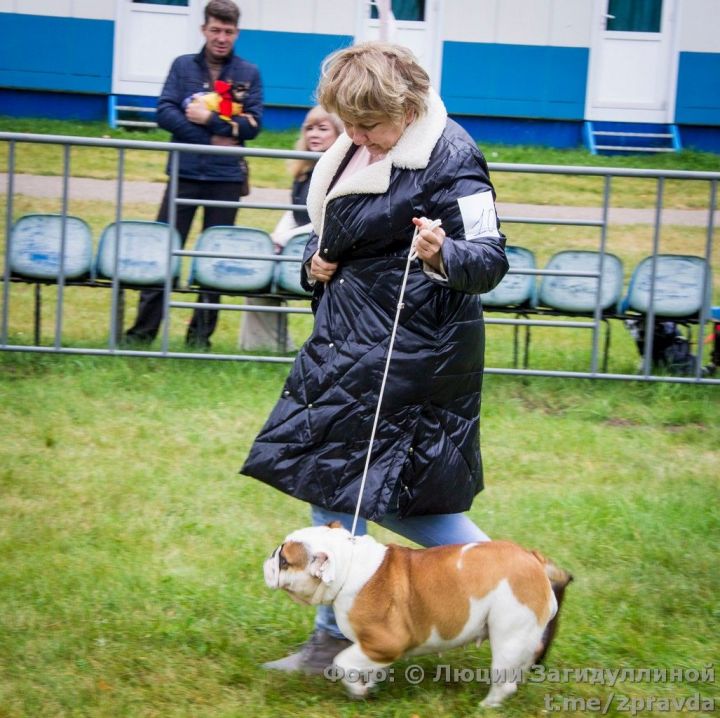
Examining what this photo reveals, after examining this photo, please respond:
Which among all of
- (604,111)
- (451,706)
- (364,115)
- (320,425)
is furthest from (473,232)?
(604,111)

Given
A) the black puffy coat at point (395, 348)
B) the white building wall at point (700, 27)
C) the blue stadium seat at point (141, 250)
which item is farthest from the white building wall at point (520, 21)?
the black puffy coat at point (395, 348)

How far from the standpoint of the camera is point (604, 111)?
17.5m

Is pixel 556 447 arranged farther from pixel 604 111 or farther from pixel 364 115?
pixel 604 111

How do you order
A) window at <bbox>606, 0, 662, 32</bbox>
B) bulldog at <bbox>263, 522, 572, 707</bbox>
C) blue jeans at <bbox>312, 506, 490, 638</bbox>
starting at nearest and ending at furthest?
bulldog at <bbox>263, 522, 572, 707</bbox> → blue jeans at <bbox>312, 506, 490, 638</bbox> → window at <bbox>606, 0, 662, 32</bbox>

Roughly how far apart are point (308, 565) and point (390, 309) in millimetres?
801

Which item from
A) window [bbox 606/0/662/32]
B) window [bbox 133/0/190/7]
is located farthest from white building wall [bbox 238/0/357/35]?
window [bbox 606/0/662/32]

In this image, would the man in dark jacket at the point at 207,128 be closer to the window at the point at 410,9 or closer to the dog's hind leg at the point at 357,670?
the dog's hind leg at the point at 357,670

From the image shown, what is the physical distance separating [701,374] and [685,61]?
10824 mm

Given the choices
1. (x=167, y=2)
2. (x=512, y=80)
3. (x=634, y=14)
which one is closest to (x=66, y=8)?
(x=167, y=2)

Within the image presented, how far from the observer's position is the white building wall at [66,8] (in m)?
16.9

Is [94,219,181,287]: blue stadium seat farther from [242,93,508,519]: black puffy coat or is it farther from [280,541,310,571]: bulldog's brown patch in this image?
[280,541,310,571]: bulldog's brown patch

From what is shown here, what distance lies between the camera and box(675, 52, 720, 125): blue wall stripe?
17.5 m

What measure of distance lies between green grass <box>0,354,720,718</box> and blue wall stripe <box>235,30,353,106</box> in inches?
389

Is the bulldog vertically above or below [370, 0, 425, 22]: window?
below
